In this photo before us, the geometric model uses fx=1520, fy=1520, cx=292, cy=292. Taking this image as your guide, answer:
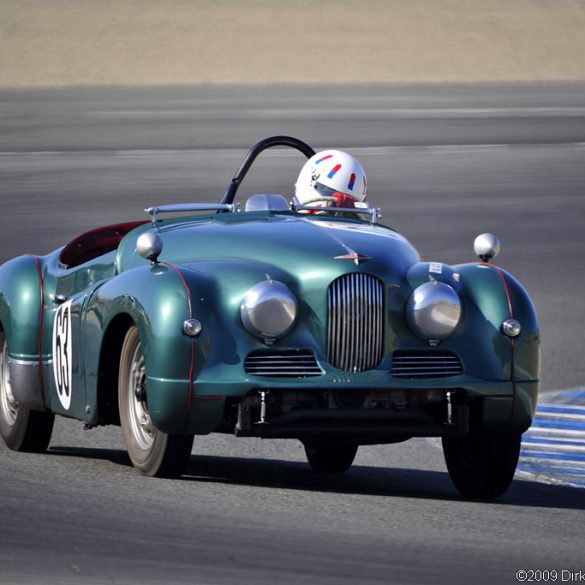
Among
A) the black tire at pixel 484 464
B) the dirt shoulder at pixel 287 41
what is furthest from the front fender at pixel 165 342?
the dirt shoulder at pixel 287 41

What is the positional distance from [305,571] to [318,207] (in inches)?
130

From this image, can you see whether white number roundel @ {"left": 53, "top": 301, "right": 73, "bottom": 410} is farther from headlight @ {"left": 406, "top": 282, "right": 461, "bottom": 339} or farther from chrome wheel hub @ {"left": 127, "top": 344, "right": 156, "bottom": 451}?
headlight @ {"left": 406, "top": 282, "right": 461, "bottom": 339}

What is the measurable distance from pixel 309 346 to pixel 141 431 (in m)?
0.96

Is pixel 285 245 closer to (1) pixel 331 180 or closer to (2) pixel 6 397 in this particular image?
(1) pixel 331 180

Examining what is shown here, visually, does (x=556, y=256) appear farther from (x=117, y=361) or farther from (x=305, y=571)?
(x=305, y=571)

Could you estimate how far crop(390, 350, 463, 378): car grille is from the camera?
6.71 meters

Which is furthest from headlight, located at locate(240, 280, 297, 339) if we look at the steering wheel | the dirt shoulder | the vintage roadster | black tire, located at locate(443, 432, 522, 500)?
the dirt shoulder

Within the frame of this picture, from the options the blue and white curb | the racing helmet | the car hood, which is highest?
the racing helmet

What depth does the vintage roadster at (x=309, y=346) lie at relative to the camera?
6.54 meters

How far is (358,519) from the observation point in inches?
236

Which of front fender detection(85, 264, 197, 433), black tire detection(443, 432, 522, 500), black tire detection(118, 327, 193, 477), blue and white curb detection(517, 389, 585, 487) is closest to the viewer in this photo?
front fender detection(85, 264, 197, 433)

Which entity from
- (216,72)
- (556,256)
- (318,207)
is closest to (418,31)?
(216,72)

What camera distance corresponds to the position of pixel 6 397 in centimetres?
870

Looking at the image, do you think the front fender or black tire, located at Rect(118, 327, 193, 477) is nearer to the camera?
the front fender
